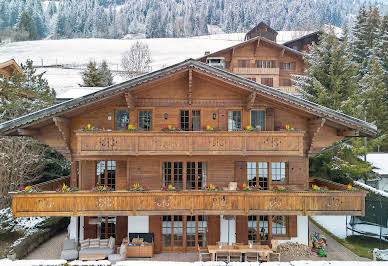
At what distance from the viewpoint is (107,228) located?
58.0 feet

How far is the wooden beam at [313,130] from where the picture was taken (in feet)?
55.7

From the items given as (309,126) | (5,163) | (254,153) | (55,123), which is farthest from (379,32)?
(5,163)

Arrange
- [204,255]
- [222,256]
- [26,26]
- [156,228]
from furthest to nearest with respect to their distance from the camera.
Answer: [26,26] → [156,228] → [204,255] → [222,256]

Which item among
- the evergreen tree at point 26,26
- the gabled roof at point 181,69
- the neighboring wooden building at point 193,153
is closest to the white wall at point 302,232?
the neighboring wooden building at point 193,153

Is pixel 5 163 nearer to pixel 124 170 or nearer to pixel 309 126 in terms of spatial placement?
pixel 124 170

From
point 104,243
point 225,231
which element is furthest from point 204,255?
point 104,243

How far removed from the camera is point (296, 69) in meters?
39.5

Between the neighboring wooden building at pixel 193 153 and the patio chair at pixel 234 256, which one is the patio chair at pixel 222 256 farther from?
the neighboring wooden building at pixel 193 153

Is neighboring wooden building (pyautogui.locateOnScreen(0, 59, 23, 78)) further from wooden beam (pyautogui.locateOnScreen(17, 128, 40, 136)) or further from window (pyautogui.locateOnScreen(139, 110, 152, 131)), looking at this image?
window (pyautogui.locateOnScreen(139, 110, 152, 131))

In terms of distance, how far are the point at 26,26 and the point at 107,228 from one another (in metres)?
118

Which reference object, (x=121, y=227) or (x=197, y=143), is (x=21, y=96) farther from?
(x=197, y=143)

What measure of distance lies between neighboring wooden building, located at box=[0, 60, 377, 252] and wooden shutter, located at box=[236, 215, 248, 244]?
0.06 metres

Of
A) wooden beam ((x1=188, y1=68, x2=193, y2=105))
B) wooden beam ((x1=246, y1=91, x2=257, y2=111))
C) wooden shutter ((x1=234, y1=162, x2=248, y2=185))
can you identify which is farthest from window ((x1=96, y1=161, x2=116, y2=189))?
wooden beam ((x1=246, y1=91, x2=257, y2=111))

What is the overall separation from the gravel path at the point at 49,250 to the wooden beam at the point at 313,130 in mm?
15549
